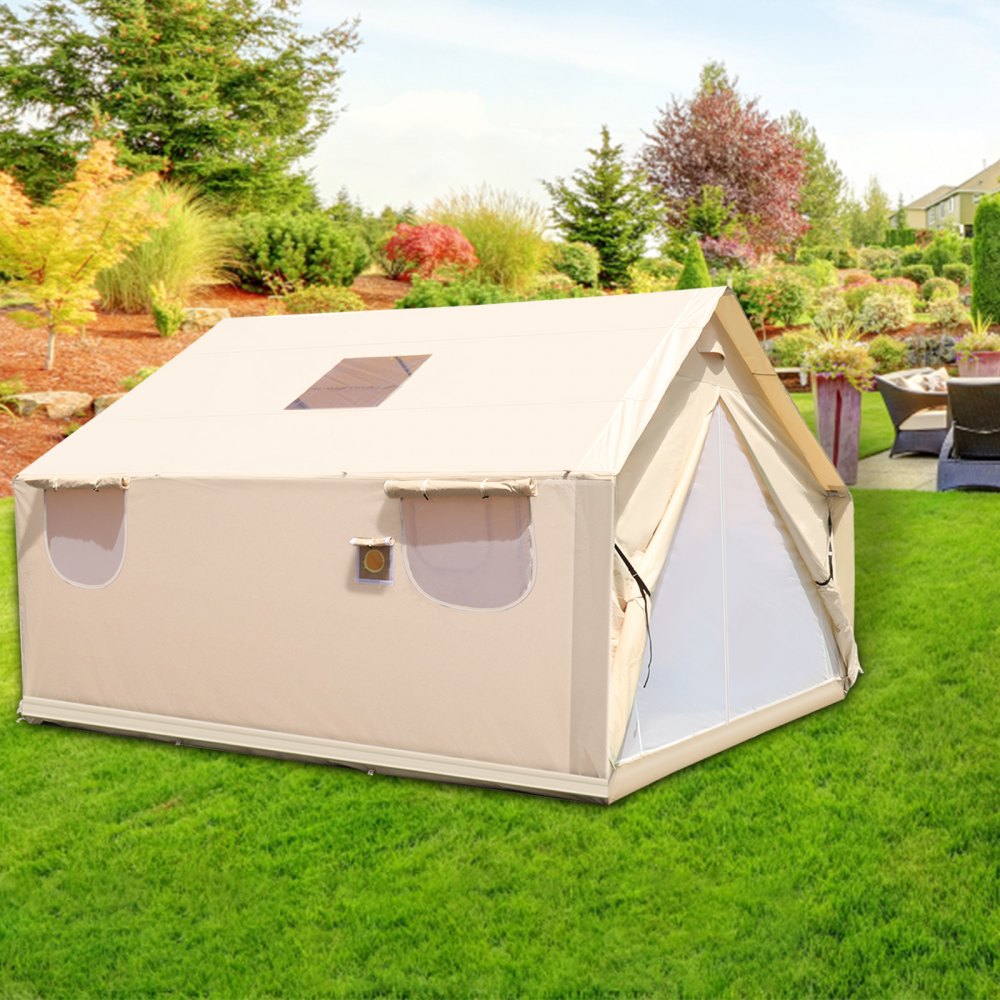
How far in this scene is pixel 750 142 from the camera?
3000cm

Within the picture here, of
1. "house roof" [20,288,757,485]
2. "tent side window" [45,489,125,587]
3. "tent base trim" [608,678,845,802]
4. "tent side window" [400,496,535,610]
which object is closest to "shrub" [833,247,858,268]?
"house roof" [20,288,757,485]

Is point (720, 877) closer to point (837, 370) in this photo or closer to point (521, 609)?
point (521, 609)

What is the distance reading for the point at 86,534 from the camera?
4832 mm

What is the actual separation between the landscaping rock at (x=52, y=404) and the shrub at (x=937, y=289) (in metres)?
18.4

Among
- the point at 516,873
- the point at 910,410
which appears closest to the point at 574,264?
the point at 910,410

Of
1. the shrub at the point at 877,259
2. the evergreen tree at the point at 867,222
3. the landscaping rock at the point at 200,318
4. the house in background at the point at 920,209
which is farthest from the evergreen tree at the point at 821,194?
the landscaping rock at the point at 200,318

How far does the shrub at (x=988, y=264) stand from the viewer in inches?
708

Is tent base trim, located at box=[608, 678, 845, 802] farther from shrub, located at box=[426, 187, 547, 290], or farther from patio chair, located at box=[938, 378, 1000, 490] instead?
shrub, located at box=[426, 187, 547, 290]

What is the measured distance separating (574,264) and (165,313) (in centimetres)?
917

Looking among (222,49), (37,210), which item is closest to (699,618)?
(37,210)

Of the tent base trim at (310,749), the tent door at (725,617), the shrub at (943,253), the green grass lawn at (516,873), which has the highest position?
the shrub at (943,253)

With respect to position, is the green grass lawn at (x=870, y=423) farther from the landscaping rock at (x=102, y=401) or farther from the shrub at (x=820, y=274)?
the shrub at (x=820, y=274)

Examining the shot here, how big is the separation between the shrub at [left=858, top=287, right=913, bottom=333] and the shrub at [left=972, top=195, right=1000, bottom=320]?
1147mm

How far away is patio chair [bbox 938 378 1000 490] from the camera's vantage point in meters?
8.48
